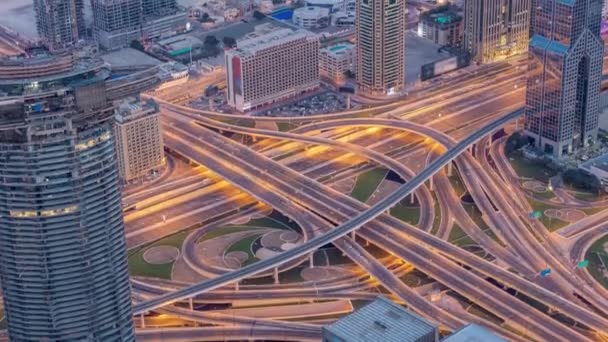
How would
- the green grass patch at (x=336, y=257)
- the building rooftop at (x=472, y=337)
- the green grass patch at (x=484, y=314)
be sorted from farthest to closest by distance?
the green grass patch at (x=336, y=257)
the green grass patch at (x=484, y=314)
the building rooftop at (x=472, y=337)

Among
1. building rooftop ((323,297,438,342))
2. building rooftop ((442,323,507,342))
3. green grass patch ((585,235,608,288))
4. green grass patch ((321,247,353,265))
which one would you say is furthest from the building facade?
green grass patch ((585,235,608,288))

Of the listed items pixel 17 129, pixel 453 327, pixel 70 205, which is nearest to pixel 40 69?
pixel 17 129

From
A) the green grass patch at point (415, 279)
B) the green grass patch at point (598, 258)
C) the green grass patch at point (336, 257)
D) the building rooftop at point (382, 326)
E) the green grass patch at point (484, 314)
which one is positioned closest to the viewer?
the building rooftop at point (382, 326)

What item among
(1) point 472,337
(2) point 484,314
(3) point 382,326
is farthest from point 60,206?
(2) point 484,314

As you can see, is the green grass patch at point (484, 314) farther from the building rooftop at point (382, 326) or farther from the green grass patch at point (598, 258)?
the building rooftop at point (382, 326)

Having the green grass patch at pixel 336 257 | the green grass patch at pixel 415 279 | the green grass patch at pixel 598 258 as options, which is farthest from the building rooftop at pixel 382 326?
the green grass patch at pixel 598 258
